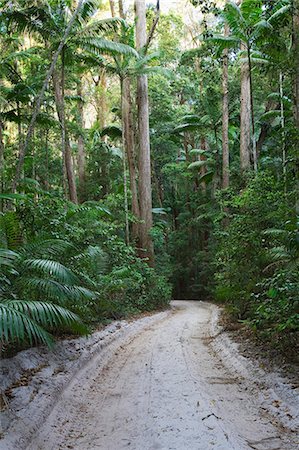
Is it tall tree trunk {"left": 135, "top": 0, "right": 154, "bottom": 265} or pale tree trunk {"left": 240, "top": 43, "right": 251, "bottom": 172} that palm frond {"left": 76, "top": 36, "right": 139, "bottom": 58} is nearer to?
tall tree trunk {"left": 135, "top": 0, "right": 154, "bottom": 265}

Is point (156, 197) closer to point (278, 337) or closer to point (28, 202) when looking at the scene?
point (28, 202)

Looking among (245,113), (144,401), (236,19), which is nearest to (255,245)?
(144,401)

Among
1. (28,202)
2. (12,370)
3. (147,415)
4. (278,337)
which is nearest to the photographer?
(147,415)

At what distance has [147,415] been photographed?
156 inches

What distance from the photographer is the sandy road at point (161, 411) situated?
11.0 feet

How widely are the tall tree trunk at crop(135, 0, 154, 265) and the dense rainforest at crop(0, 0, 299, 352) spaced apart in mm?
56

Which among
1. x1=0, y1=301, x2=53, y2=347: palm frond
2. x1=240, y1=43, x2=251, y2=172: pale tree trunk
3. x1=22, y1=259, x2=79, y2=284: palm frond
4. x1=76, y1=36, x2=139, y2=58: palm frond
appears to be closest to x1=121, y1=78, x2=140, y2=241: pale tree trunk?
x1=76, y1=36, x2=139, y2=58: palm frond

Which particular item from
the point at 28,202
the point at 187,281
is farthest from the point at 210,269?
the point at 28,202

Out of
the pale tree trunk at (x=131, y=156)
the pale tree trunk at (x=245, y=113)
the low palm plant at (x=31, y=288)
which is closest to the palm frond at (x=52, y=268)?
the low palm plant at (x=31, y=288)

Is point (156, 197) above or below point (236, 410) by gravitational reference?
above

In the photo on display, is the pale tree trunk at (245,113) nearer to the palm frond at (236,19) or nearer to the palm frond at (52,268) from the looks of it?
the palm frond at (236,19)

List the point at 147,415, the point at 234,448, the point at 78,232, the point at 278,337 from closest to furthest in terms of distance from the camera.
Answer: the point at 234,448
the point at 147,415
the point at 278,337
the point at 78,232

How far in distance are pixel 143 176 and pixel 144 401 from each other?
1264 centimetres

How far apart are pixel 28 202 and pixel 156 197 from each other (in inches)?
778
